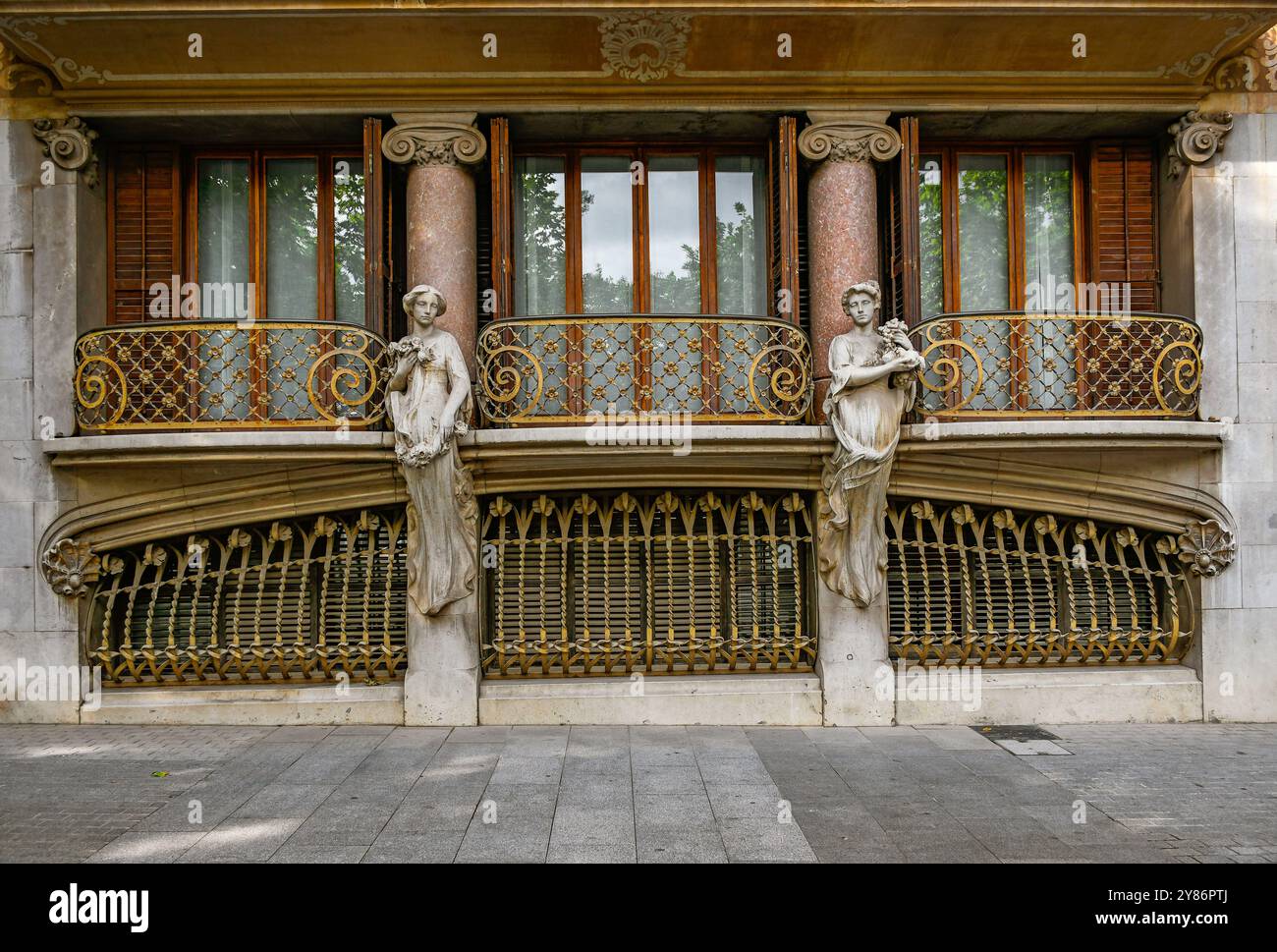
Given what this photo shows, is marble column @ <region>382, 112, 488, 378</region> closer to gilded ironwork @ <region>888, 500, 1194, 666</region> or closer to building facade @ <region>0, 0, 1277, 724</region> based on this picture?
building facade @ <region>0, 0, 1277, 724</region>

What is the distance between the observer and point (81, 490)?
7.84 meters

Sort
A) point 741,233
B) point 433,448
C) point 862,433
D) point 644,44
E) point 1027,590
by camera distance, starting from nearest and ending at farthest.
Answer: point 433,448 < point 862,433 < point 644,44 < point 1027,590 < point 741,233

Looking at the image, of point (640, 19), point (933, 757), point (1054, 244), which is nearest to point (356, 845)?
point (933, 757)

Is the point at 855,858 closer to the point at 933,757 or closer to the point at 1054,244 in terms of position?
the point at 933,757

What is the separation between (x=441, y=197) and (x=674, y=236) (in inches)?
93.1

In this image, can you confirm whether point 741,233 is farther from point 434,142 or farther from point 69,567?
point 69,567

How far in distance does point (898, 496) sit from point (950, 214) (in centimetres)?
312

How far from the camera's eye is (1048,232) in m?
8.70

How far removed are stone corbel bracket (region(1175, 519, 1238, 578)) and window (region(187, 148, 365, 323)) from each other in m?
8.50

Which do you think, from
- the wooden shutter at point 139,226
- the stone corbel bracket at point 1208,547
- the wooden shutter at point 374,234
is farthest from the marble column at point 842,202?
the wooden shutter at point 139,226

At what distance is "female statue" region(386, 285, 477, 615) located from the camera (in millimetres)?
7203

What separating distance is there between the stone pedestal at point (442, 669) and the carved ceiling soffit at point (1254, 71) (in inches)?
348

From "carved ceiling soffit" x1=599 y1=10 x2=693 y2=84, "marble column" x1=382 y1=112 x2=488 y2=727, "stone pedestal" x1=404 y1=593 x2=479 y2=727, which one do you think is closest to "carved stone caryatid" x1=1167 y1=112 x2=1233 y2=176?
"carved ceiling soffit" x1=599 y1=10 x2=693 y2=84

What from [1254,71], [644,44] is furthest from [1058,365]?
[644,44]
